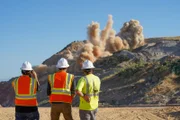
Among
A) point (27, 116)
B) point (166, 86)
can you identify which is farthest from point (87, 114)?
point (166, 86)

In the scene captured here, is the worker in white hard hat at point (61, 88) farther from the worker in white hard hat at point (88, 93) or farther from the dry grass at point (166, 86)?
the dry grass at point (166, 86)

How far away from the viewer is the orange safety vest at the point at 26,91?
7.93 m

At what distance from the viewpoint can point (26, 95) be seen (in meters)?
7.96

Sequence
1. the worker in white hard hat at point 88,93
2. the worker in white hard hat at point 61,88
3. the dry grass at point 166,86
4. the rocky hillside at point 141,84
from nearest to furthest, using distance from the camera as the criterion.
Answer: the worker in white hard hat at point 88,93
the worker in white hard hat at point 61,88
the rocky hillside at point 141,84
the dry grass at point 166,86

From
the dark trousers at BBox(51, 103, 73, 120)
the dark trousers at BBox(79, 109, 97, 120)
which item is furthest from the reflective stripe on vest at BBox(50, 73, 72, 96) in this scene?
the dark trousers at BBox(79, 109, 97, 120)

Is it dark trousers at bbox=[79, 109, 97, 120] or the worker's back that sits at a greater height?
the worker's back

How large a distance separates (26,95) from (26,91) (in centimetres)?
8

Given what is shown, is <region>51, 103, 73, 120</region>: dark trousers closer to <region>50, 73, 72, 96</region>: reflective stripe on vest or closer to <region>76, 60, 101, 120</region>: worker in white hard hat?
<region>50, 73, 72, 96</region>: reflective stripe on vest

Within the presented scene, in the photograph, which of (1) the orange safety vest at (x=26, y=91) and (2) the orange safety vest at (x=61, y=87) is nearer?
(1) the orange safety vest at (x=26, y=91)

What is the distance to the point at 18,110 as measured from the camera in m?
7.97

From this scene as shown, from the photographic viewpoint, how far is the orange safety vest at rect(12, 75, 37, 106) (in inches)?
312

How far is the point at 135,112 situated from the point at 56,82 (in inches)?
350

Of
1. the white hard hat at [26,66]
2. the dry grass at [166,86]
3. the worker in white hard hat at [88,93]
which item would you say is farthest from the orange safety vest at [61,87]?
the dry grass at [166,86]

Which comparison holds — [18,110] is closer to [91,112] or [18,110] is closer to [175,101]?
[91,112]
